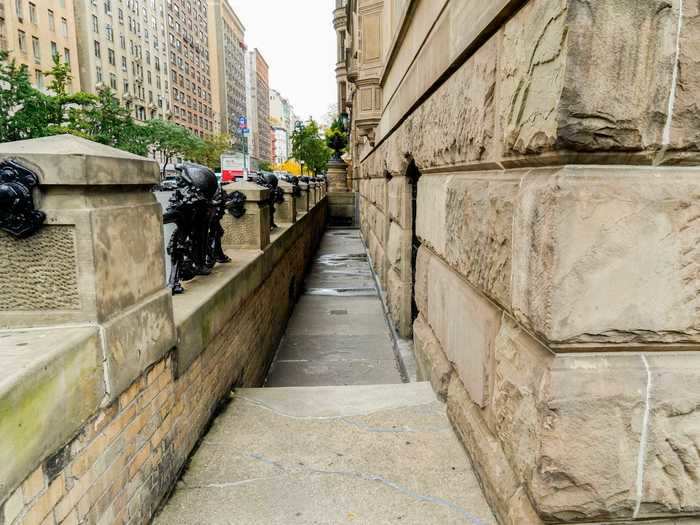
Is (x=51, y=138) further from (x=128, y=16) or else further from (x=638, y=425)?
(x=128, y=16)

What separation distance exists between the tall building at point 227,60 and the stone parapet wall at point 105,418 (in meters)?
114

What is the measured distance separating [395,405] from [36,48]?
56.1 metres

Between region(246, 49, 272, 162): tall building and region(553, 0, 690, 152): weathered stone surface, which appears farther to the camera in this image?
region(246, 49, 272, 162): tall building

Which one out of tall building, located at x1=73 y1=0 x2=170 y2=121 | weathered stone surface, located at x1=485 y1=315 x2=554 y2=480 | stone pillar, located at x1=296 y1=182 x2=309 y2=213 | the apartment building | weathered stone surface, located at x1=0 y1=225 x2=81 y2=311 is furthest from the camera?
the apartment building

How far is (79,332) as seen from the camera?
79.7 inches

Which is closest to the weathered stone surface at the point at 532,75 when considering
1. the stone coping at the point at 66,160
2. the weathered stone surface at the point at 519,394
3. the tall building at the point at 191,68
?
the weathered stone surface at the point at 519,394

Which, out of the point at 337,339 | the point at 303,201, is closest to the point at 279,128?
the point at 303,201

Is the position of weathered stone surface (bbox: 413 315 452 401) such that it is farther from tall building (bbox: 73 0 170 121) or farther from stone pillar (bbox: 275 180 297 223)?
tall building (bbox: 73 0 170 121)

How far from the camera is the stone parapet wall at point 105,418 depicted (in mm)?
1634

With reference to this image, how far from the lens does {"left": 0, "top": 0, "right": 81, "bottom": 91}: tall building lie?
42.0 meters

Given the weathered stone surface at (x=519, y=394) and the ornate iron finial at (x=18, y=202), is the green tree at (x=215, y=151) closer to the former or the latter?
the ornate iron finial at (x=18, y=202)

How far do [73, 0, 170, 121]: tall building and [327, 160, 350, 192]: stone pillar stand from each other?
29184mm

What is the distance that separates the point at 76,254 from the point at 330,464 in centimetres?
176

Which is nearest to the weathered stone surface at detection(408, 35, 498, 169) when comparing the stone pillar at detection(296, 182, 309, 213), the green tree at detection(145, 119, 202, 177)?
the stone pillar at detection(296, 182, 309, 213)
